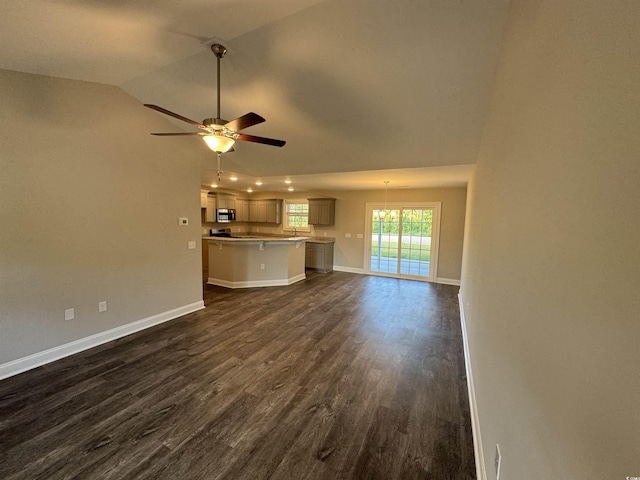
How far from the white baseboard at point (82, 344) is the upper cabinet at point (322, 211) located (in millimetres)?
4409

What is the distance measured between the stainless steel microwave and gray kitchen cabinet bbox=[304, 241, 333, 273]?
2.70m

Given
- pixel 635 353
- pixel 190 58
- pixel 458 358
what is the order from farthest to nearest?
pixel 458 358
pixel 190 58
pixel 635 353

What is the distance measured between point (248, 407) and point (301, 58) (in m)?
2.98

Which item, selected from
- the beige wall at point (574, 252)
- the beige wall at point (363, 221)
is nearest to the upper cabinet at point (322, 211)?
the beige wall at point (363, 221)

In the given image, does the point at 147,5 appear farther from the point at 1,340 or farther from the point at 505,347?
the point at 1,340

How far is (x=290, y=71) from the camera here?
8.34 feet

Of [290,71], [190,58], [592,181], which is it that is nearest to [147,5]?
[190,58]

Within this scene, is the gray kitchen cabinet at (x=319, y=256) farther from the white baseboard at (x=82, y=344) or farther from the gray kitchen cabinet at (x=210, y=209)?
the white baseboard at (x=82, y=344)

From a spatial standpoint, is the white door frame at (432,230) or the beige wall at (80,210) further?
the white door frame at (432,230)

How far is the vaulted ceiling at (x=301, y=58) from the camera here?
183cm

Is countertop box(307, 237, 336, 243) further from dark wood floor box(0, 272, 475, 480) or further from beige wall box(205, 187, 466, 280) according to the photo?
dark wood floor box(0, 272, 475, 480)

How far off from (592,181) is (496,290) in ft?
3.92

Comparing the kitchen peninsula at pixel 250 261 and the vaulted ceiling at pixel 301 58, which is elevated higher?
the vaulted ceiling at pixel 301 58

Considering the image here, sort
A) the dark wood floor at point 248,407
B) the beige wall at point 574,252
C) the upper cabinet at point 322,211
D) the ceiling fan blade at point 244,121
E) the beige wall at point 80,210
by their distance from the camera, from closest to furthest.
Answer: the beige wall at point 574,252 → the dark wood floor at point 248,407 → the ceiling fan blade at point 244,121 → the beige wall at point 80,210 → the upper cabinet at point 322,211
